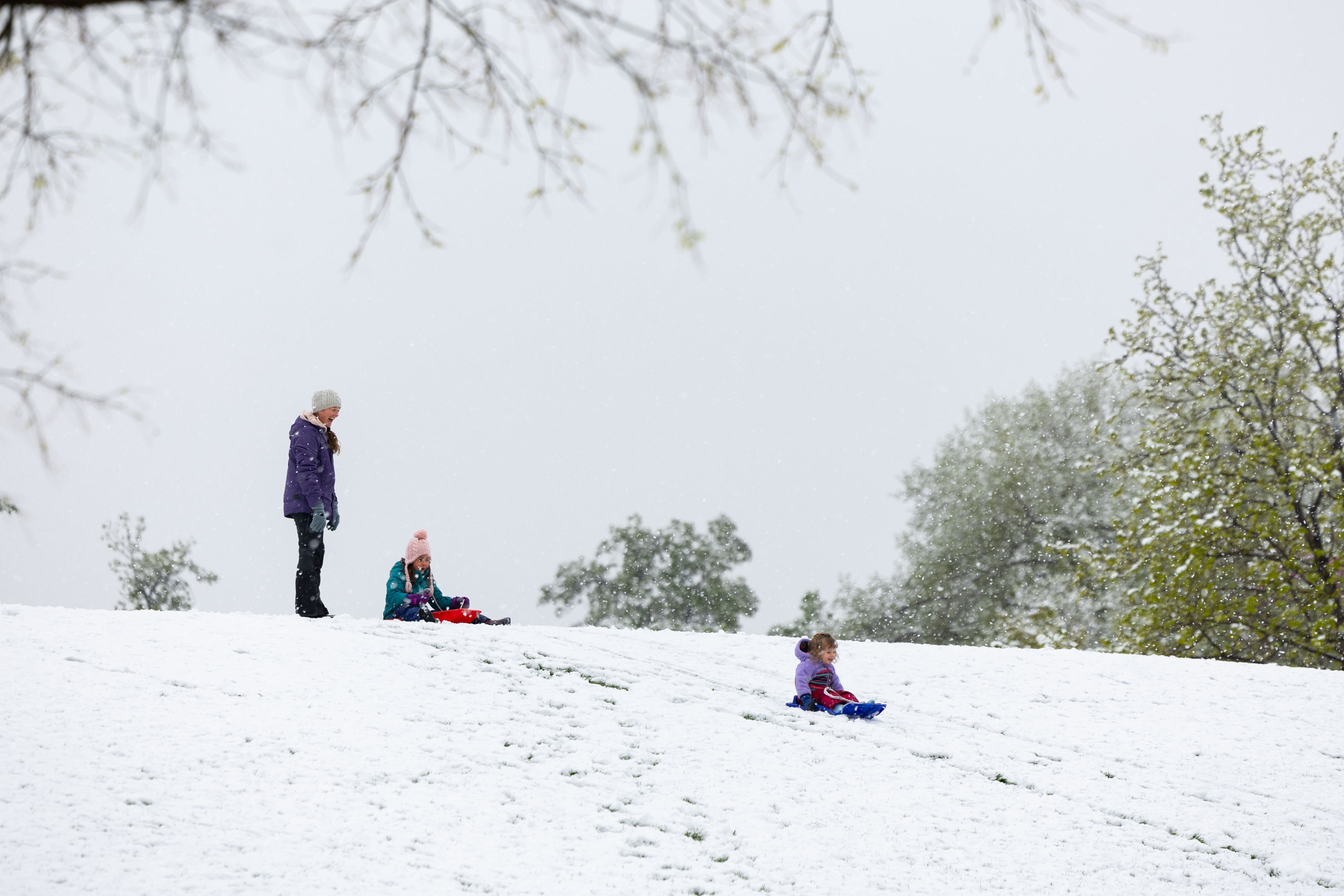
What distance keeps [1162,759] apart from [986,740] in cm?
149

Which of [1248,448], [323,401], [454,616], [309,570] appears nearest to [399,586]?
[454,616]

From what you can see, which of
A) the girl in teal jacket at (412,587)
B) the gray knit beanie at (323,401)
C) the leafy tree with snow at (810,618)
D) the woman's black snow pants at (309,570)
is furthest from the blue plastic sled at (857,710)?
the leafy tree with snow at (810,618)

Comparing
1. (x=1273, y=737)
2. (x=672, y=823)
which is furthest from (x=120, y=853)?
(x=1273, y=737)

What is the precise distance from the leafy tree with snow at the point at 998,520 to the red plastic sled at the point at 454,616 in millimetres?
17271

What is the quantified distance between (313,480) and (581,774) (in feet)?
12.6

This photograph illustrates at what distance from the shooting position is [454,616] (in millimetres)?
10547

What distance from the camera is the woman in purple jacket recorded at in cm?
857

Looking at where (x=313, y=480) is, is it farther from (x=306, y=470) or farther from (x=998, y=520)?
(x=998, y=520)

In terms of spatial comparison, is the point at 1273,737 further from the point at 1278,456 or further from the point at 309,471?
the point at 309,471

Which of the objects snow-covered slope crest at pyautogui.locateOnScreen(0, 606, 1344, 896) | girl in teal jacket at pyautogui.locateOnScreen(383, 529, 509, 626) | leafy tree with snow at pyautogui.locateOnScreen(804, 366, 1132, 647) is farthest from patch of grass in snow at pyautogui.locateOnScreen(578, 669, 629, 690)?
leafy tree with snow at pyautogui.locateOnScreen(804, 366, 1132, 647)

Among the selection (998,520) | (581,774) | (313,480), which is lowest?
(581,774)

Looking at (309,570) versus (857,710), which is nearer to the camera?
(857,710)

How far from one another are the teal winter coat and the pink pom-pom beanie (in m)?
0.18

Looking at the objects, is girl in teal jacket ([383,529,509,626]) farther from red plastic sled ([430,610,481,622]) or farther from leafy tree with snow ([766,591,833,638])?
leafy tree with snow ([766,591,833,638])
